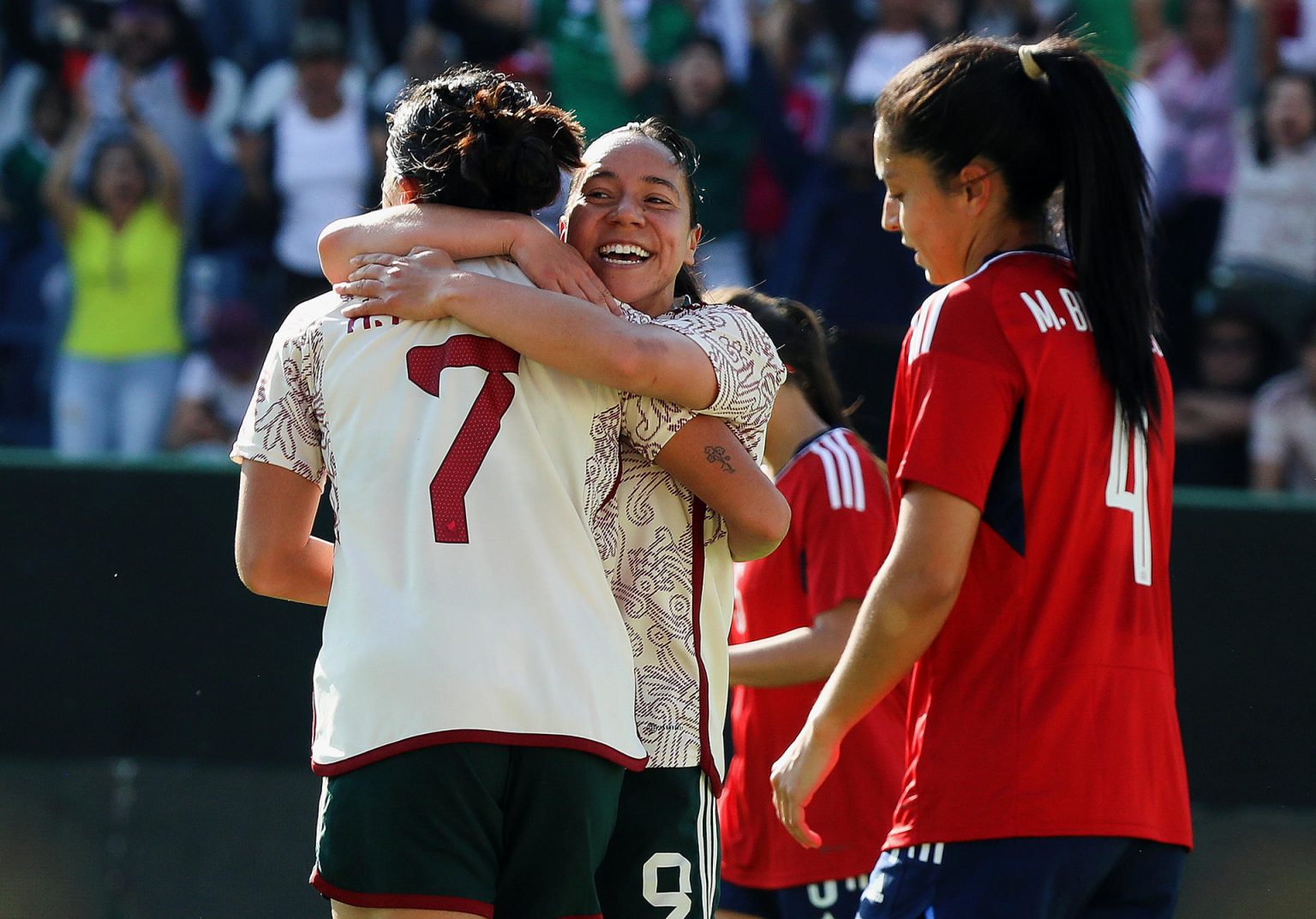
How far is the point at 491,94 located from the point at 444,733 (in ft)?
3.12

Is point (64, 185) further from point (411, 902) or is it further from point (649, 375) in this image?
point (411, 902)

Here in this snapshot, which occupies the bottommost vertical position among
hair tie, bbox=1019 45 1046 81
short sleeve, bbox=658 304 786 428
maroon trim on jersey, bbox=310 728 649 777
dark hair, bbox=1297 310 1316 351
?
maroon trim on jersey, bbox=310 728 649 777

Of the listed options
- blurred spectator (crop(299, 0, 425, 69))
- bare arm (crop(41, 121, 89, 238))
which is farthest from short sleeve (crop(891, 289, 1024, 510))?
bare arm (crop(41, 121, 89, 238))

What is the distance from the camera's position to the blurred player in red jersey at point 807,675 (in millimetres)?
3449

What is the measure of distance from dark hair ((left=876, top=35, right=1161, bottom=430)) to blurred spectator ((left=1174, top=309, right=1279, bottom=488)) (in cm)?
464

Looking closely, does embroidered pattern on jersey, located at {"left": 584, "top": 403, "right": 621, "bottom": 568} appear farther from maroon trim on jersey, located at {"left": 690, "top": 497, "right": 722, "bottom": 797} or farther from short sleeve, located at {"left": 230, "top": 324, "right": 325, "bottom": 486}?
short sleeve, located at {"left": 230, "top": 324, "right": 325, "bottom": 486}

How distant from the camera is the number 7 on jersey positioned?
2.29 m

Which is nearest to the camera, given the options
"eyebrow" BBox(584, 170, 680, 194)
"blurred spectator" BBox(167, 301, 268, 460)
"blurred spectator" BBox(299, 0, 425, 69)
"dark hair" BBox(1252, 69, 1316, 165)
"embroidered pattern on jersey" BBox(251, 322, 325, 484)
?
"embroidered pattern on jersey" BBox(251, 322, 325, 484)

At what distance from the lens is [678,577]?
2.72 m

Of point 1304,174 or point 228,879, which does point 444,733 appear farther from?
point 1304,174

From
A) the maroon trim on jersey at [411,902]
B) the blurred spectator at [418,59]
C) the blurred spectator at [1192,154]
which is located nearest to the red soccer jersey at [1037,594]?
the maroon trim on jersey at [411,902]

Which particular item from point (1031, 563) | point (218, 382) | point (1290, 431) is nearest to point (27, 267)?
point (218, 382)

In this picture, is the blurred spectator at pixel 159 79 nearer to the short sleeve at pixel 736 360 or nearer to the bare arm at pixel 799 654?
the bare arm at pixel 799 654

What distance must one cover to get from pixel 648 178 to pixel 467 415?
72 centimetres
